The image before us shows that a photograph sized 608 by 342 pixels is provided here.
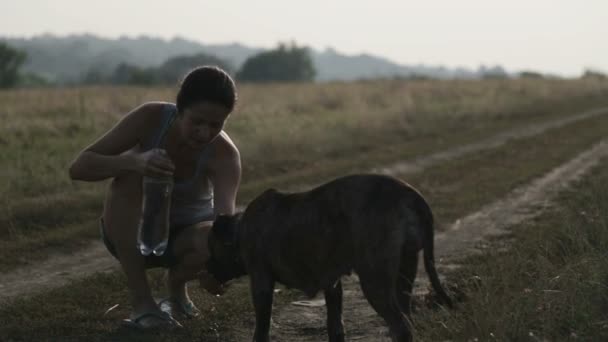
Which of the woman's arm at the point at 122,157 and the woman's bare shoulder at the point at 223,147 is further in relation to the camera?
the woman's bare shoulder at the point at 223,147

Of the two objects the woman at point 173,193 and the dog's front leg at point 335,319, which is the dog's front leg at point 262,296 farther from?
the woman at point 173,193

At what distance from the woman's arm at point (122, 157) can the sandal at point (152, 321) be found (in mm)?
933

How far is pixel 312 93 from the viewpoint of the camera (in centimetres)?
3322

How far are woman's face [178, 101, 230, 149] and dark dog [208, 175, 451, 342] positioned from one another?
0.49 m

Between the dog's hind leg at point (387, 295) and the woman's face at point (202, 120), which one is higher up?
the woman's face at point (202, 120)

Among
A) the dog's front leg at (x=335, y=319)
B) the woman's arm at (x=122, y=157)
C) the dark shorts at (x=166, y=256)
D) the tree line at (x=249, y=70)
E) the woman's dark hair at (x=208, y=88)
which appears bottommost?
the tree line at (x=249, y=70)

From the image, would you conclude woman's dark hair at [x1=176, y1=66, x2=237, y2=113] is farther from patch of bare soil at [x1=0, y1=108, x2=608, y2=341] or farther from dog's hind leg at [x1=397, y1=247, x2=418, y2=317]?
patch of bare soil at [x1=0, y1=108, x2=608, y2=341]

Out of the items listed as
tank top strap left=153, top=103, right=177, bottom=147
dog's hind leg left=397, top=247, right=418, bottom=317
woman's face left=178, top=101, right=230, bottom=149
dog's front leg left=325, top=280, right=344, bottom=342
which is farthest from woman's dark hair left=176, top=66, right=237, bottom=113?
dog's hind leg left=397, top=247, right=418, bottom=317

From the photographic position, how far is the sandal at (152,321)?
5.73 meters

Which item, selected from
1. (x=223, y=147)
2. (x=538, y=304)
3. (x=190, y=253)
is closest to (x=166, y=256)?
(x=190, y=253)

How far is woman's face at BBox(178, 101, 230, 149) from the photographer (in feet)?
16.9

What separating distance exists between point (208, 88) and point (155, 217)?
3.52 ft

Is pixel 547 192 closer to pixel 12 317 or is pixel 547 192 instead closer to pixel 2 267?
pixel 2 267

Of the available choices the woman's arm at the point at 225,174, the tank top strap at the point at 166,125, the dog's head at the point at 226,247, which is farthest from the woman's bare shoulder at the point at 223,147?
the dog's head at the point at 226,247
